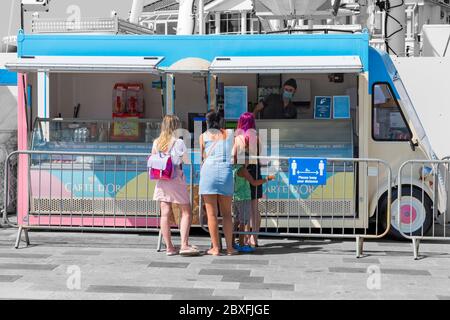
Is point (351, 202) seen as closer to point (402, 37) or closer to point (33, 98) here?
point (33, 98)

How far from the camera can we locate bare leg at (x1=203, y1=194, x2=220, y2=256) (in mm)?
8992

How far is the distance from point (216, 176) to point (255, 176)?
67 centimetres

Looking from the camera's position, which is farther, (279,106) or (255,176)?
(279,106)

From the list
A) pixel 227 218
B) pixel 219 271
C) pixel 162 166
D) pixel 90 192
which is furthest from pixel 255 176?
pixel 90 192

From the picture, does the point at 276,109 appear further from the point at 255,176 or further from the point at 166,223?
the point at 166,223

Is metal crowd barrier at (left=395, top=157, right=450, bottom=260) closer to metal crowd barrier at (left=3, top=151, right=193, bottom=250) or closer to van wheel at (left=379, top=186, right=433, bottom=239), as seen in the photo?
van wheel at (left=379, top=186, right=433, bottom=239)

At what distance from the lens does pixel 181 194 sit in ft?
29.8

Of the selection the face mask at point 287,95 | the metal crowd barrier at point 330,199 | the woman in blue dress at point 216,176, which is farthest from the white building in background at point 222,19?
the woman in blue dress at point 216,176

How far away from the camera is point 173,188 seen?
9070mm

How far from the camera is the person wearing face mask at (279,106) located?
10.7m

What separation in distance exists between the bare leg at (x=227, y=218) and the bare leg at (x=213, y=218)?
8 cm

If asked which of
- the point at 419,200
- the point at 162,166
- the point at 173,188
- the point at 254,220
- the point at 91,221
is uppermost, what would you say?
the point at 162,166

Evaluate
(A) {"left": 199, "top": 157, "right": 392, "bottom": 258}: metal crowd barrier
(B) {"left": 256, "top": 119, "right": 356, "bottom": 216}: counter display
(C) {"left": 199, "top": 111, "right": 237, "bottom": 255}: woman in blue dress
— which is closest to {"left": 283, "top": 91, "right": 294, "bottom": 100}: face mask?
(B) {"left": 256, "top": 119, "right": 356, "bottom": 216}: counter display
